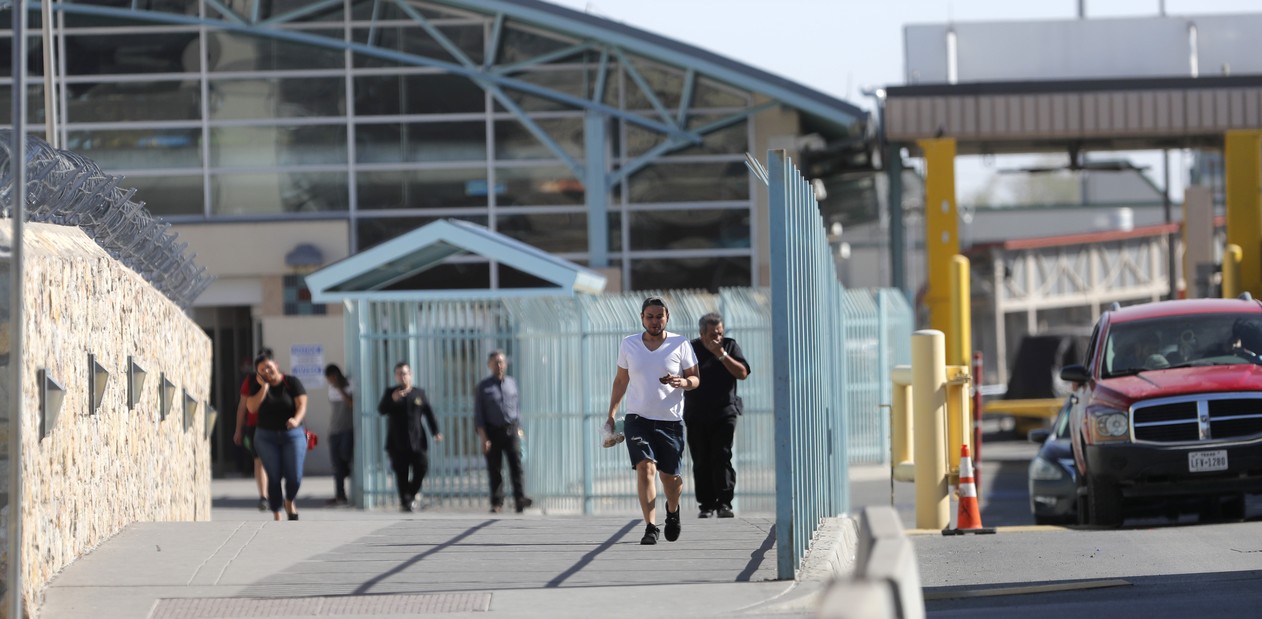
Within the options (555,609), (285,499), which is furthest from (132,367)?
(555,609)

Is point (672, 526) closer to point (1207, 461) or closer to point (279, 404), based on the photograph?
point (1207, 461)

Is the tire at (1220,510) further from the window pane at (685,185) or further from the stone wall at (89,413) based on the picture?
the window pane at (685,185)

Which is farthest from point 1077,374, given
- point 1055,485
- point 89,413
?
point 89,413

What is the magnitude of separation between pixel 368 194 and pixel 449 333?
9123mm

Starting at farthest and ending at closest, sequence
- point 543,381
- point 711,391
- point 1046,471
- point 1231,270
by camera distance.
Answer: point 1231,270 → point 543,381 → point 1046,471 → point 711,391

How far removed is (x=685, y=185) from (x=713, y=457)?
14897 mm

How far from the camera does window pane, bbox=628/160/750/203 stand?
27.3 m

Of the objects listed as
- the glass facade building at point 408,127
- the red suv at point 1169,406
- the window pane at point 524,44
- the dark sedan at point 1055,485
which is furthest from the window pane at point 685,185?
the red suv at point 1169,406

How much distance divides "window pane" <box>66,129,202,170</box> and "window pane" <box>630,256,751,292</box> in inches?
276

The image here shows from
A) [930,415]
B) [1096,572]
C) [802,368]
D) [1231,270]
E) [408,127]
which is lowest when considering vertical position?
[1096,572]

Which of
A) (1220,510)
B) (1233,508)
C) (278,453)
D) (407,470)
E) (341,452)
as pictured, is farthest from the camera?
(341,452)

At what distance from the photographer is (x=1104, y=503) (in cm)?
1391

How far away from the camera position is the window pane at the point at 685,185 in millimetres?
27266

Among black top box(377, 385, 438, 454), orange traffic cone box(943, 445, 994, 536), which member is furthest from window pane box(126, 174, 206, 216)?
orange traffic cone box(943, 445, 994, 536)
